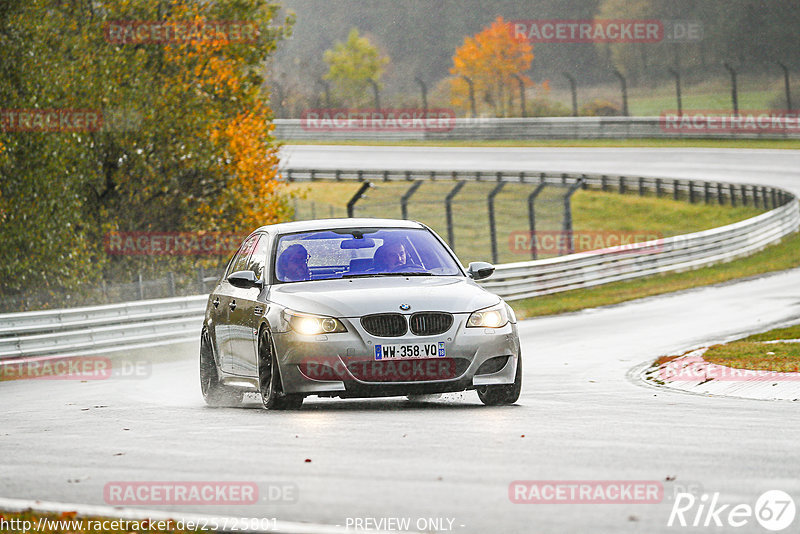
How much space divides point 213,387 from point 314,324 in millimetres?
2483

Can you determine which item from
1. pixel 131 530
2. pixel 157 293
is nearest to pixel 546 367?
pixel 157 293

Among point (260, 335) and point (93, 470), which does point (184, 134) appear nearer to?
point (260, 335)

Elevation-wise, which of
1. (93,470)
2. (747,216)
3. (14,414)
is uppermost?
(93,470)

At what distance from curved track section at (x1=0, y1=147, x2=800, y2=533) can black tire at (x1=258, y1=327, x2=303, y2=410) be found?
0.15 m

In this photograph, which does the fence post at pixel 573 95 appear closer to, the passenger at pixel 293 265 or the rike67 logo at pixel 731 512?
the passenger at pixel 293 265

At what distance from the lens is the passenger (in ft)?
35.8

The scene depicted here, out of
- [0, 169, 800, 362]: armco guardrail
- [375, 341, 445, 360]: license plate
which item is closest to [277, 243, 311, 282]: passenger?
[375, 341, 445, 360]: license plate

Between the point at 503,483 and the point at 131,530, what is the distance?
1859 mm

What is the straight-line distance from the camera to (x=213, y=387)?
1210 centimetres

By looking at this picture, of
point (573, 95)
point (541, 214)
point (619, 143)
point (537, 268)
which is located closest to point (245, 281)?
point (537, 268)

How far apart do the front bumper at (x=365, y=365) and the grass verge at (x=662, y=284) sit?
16.8 metres

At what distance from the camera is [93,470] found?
7.47 metres

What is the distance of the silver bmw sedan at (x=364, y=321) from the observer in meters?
9.89

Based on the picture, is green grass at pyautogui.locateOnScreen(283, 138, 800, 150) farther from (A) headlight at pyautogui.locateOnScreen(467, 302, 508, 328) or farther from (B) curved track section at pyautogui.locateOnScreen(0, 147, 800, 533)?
(A) headlight at pyautogui.locateOnScreen(467, 302, 508, 328)
